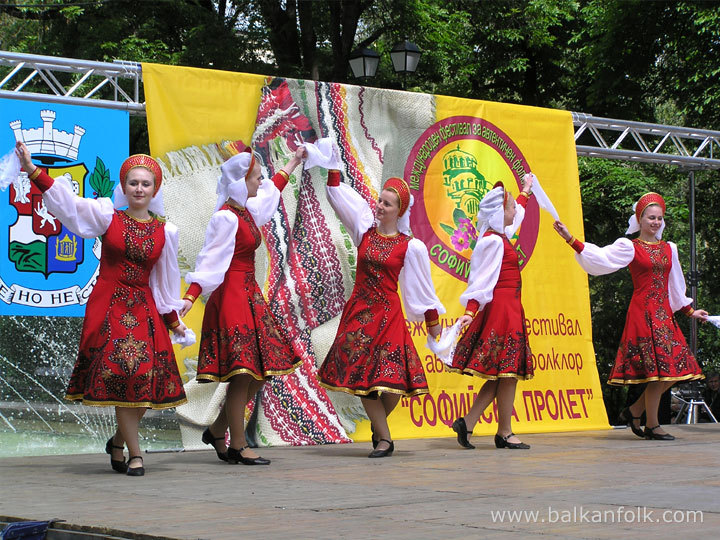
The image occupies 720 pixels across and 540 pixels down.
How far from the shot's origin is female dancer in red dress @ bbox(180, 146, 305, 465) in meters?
5.81

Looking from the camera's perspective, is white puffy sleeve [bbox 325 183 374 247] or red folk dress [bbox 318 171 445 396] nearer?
red folk dress [bbox 318 171 445 396]

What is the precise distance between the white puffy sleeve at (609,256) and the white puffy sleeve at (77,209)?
3.49 metres

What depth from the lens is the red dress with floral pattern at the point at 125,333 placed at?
538cm

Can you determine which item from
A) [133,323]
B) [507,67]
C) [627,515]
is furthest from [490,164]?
[507,67]

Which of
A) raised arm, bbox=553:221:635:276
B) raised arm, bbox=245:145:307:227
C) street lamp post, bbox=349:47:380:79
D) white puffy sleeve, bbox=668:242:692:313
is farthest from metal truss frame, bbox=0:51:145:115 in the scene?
white puffy sleeve, bbox=668:242:692:313

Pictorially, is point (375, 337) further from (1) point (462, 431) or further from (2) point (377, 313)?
(1) point (462, 431)

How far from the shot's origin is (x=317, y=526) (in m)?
Answer: 3.63

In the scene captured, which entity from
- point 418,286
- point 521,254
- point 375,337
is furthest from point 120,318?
point 521,254

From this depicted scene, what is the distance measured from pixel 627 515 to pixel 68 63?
4.49m

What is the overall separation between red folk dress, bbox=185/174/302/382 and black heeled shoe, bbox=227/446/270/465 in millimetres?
416

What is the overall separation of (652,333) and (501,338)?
1.28 m

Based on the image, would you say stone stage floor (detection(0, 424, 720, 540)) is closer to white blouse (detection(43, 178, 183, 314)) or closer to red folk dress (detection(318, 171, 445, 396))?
red folk dress (detection(318, 171, 445, 396))

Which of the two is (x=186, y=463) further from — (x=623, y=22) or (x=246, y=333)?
(x=623, y=22)

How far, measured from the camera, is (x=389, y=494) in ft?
14.8
